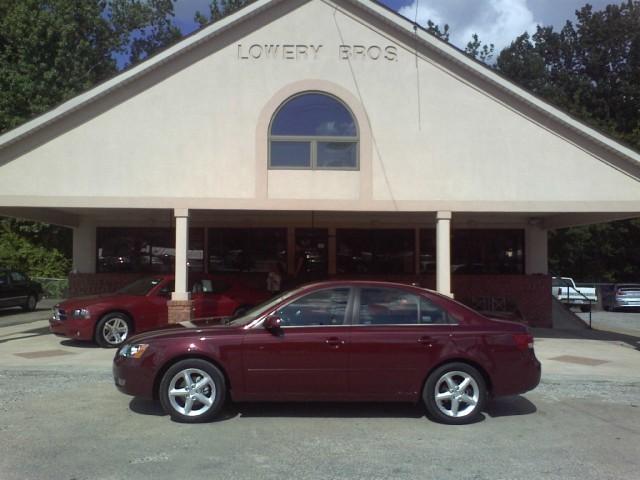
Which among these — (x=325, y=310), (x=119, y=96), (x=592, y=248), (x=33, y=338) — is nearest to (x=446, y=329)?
(x=325, y=310)

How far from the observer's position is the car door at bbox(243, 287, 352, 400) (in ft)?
22.4

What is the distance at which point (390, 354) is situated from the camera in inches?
272

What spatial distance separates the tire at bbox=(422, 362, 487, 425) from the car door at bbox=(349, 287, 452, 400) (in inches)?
5.7

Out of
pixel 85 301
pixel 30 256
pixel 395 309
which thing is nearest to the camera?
pixel 395 309

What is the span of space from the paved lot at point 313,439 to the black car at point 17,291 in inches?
484

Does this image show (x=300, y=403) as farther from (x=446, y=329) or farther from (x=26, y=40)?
(x=26, y=40)

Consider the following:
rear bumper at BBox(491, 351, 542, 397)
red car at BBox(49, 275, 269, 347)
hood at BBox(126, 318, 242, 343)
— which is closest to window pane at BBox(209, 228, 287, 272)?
red car at BBox(49, 275, 269, 347)

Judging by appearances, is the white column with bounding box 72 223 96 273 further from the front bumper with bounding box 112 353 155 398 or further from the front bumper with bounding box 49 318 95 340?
the front bumper with bounding box 112 353 155 398

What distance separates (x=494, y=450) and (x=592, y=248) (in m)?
38.4

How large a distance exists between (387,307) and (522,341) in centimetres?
153

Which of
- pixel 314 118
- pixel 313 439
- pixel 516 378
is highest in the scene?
pixel 314 118

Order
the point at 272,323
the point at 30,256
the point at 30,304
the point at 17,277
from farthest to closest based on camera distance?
the point at 30,256 → the point at 30,304 → the point at 17,277 → the point at 272,323

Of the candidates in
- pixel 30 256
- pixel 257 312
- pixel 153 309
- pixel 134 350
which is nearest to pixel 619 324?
pixel 153 309

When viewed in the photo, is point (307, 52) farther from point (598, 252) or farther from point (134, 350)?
point (598, 252)
